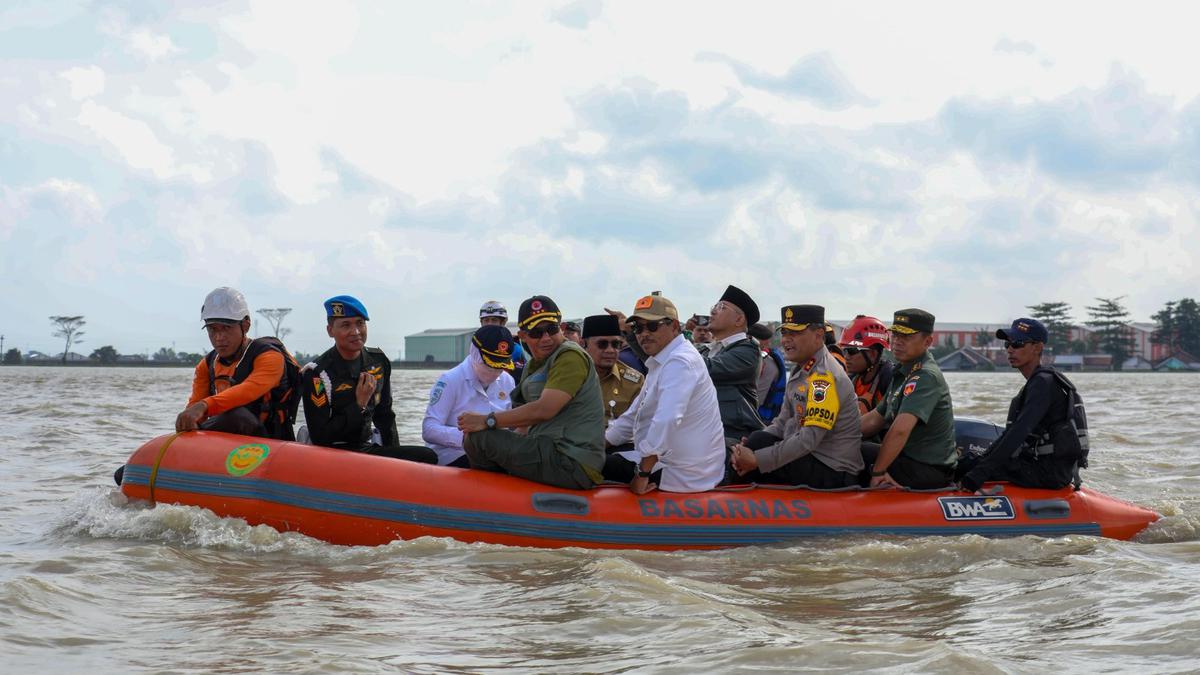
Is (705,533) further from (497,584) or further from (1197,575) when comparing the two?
(1197,575)

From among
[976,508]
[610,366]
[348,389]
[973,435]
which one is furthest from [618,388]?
[973,435]

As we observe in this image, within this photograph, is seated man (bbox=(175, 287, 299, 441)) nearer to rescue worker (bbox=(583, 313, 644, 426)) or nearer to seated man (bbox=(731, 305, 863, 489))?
rescue worker (bbox=(583, 313, 644, 426))

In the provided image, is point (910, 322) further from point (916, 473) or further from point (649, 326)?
point (649, 326)

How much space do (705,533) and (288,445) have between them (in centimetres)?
249

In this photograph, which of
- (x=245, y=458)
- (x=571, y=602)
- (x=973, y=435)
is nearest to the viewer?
(x=571, y=602)

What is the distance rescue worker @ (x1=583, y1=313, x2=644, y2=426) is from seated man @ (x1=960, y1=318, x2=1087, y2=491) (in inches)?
87.7

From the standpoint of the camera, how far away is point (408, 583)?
5.38 m

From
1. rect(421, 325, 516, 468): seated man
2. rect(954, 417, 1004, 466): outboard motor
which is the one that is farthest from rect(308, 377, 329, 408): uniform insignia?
rect(954, 417, 1004, 466): outboard motor

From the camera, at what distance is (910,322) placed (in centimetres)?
651

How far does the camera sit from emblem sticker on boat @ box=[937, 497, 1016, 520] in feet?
21.8

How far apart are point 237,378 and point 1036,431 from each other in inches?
195

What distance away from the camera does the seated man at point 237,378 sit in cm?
656

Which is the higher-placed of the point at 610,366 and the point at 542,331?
the point at 542,331

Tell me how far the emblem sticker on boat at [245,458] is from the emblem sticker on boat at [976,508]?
4.07 m
